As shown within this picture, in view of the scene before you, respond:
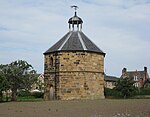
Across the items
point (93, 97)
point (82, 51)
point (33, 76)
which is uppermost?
point (82, 51)

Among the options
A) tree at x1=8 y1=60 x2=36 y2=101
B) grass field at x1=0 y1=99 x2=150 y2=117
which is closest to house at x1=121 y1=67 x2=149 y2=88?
tree at x1=8 y1=60 x2=36 y2=101

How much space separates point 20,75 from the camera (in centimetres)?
3475

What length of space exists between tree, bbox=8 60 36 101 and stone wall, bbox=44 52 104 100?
3351 millimetres

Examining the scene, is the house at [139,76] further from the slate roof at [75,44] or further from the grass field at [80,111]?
the grass field at [80,111]

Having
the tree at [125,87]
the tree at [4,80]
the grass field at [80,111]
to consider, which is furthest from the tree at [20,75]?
the tree at [125,87]

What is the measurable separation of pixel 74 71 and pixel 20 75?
645 cm

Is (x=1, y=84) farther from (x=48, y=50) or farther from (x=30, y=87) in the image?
(x=48, y=50)

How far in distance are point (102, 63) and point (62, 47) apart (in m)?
5.60

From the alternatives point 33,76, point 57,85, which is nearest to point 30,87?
point 33,76

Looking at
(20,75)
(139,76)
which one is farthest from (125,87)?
(139,76)

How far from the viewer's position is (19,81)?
115 ft

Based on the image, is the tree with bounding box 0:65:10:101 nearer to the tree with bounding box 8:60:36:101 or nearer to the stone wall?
the tree with bounding box 8:60:36:101

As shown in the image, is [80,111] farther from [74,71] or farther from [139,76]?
[139,76]

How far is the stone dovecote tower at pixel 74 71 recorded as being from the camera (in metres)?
36.5
